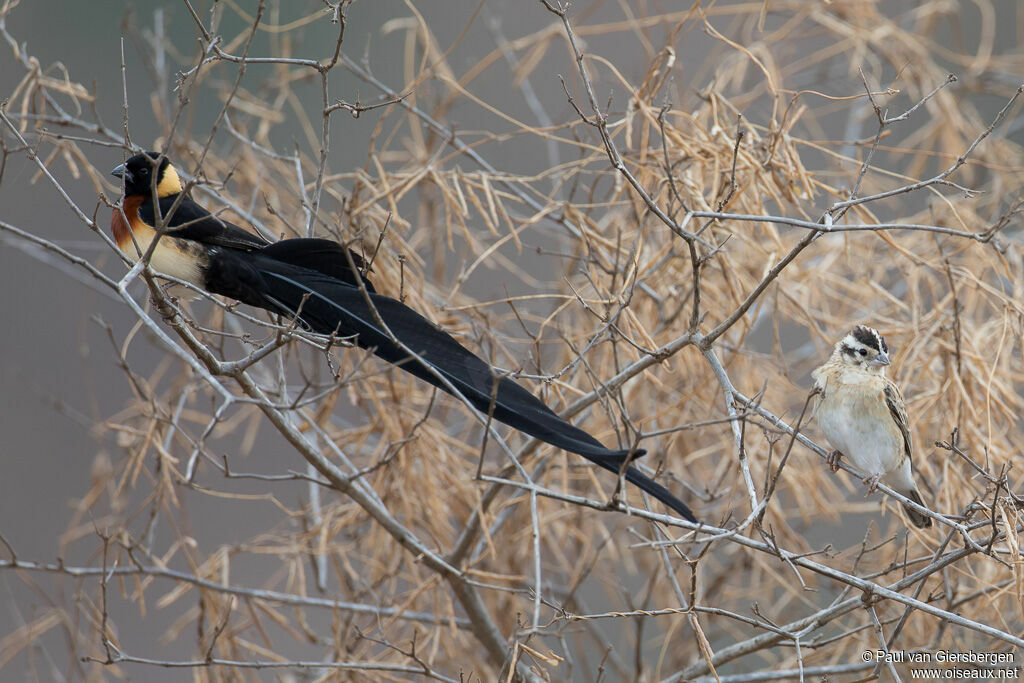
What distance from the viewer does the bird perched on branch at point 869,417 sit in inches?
77.4

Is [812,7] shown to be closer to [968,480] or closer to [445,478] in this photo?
[968,480]

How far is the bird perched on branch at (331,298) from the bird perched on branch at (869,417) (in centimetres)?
78

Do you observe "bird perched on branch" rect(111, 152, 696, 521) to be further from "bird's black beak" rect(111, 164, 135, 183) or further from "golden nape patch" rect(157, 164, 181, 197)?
"golden nape patch" rect(157, 164, 181, 197)

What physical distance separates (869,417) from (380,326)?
1026 millimetres

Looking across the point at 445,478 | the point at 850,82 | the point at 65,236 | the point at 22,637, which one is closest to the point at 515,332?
the point at 445,478

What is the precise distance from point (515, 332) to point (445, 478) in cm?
71

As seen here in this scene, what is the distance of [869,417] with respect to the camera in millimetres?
1984

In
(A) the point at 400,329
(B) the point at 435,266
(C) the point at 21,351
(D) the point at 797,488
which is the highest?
(C) the point at 21,351

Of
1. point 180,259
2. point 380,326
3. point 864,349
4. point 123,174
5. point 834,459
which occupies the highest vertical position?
point 123,174

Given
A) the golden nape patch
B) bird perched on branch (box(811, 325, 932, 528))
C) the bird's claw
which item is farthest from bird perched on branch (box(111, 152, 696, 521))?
bird perched on branch (box(811, 325, 932, 528))

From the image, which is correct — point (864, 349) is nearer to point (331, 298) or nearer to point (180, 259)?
point (331, 298)

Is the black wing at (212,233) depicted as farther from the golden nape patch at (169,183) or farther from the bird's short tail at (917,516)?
the bird's short tail at (917,516)

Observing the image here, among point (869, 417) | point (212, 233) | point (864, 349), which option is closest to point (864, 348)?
point (864, 349)

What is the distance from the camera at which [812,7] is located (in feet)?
8.34
